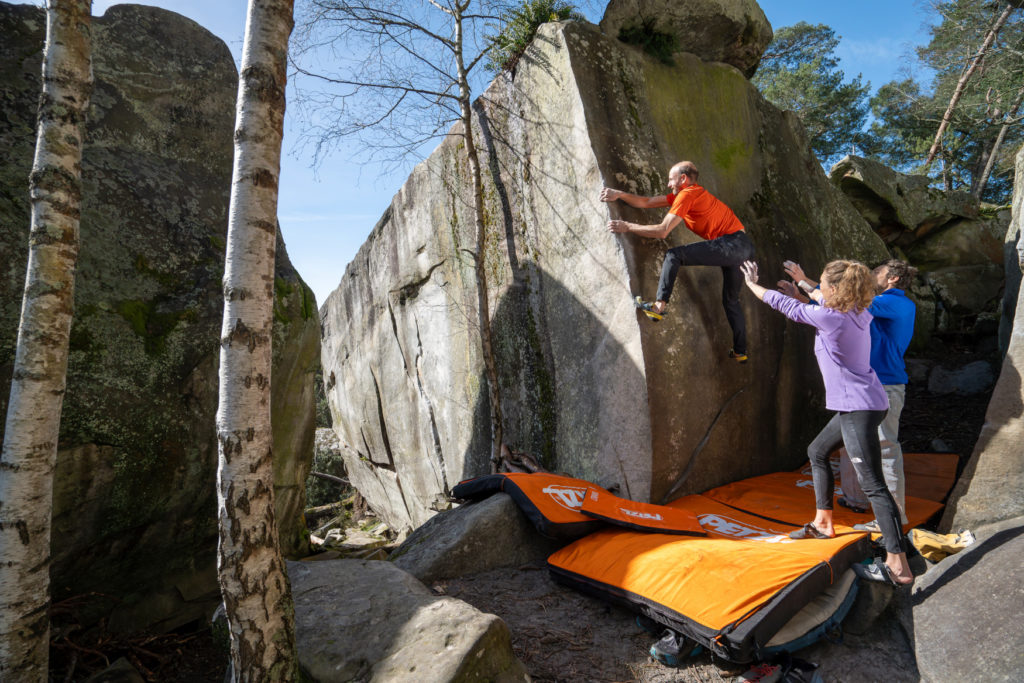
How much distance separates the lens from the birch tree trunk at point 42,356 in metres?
2.78

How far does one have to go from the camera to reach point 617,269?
5.10 metres

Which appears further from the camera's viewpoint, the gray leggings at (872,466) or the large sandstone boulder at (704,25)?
the large sandstone boulder at (704,25)

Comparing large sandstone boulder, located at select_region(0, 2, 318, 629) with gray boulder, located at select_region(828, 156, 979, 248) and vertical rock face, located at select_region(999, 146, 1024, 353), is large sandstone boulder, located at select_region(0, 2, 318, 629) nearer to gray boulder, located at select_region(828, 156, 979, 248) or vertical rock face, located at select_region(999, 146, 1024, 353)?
vertical rock face, located at select_region(999, 146, 1024, 353)

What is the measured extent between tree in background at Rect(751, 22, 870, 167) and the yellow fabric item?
17.8 meters

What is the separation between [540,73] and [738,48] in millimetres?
2626

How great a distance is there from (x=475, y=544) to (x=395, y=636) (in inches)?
56.7

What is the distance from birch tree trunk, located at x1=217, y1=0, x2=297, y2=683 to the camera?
7.69ft

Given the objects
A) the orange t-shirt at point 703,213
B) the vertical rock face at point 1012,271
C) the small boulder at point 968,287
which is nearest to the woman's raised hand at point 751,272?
the orange t-shirt at point 703,213

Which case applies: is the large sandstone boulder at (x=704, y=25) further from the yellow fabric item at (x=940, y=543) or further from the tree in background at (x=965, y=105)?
the tree in background at (x=965, y=105)

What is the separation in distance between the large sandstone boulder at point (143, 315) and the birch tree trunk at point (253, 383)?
2544 millimetres

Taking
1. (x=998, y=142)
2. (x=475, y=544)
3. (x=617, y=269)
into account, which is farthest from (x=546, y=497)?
(x=998, y=142)

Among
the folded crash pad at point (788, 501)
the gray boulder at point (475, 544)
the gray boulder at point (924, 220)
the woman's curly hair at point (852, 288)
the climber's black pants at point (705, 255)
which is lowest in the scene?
the gray boulder at point (475, 544)

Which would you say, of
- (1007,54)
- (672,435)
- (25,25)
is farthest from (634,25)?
(1007,54)

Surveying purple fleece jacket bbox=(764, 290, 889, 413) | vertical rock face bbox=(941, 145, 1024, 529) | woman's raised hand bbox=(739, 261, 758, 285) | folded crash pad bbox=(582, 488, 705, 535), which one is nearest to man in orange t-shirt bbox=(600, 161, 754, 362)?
woman's raised hand bbox=(739, 261, 758, 285)
